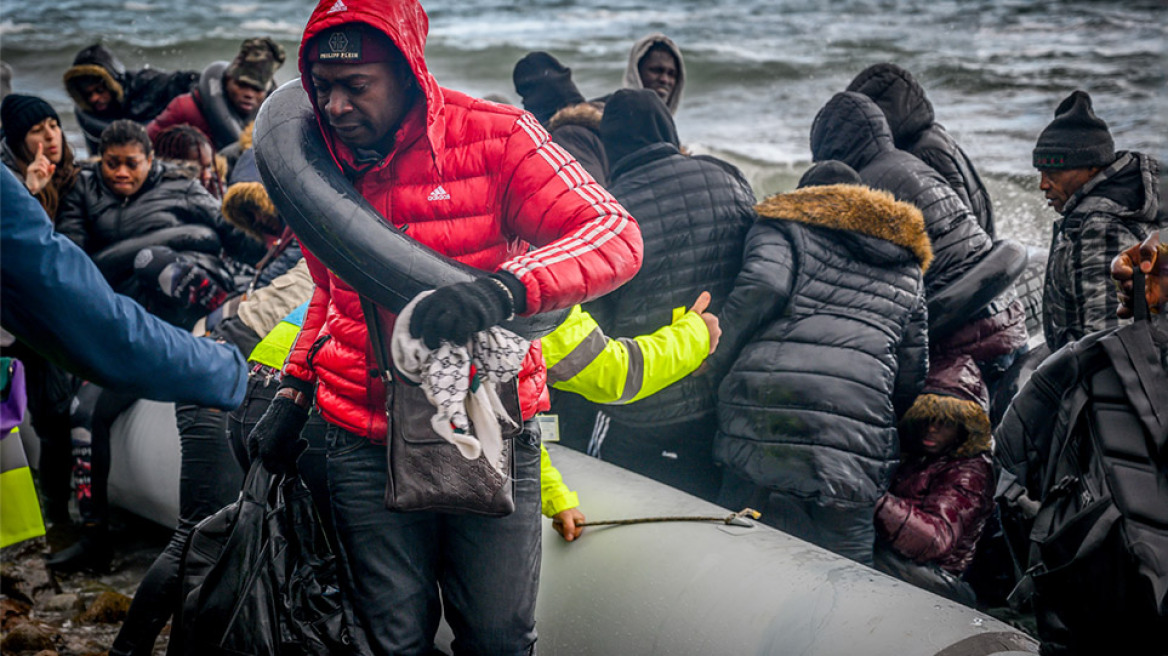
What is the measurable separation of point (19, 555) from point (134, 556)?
0.45 meters

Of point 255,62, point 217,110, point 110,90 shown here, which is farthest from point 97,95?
point 255,62

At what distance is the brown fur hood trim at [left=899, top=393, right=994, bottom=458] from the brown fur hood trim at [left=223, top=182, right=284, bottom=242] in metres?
2.37

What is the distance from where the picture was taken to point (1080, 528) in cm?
188

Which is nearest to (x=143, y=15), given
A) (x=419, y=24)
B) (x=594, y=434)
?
(x=594, y=434)

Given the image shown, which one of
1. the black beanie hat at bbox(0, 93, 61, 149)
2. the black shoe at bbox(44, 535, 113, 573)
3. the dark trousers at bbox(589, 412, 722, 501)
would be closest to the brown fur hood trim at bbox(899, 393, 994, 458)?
the dark trousers at bbox(589, 412, 722, 501)

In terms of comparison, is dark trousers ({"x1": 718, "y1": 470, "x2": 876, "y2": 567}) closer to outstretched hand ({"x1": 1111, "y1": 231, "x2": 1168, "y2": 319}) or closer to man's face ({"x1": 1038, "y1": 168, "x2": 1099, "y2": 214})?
outstretched hand ({"x1": 1111, "y1": 231, "x2": 1168, "y2": 319})

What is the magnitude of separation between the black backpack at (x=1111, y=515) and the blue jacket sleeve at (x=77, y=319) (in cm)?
172

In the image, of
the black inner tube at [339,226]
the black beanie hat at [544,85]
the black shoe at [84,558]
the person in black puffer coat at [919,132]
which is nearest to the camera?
the black inner tube at [339,226]

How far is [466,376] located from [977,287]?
2.48 meters

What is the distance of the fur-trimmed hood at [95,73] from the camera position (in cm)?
641

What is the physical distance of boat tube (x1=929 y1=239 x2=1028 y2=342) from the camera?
3455 millimetres

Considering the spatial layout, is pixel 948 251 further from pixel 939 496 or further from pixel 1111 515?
pixel 1111 515

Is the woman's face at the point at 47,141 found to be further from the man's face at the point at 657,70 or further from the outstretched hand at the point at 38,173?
the man's face at the point at 657,70

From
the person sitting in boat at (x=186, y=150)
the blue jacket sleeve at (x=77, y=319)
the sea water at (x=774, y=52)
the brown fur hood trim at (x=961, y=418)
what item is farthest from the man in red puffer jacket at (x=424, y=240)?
the sea water at (x=774, y=52)
